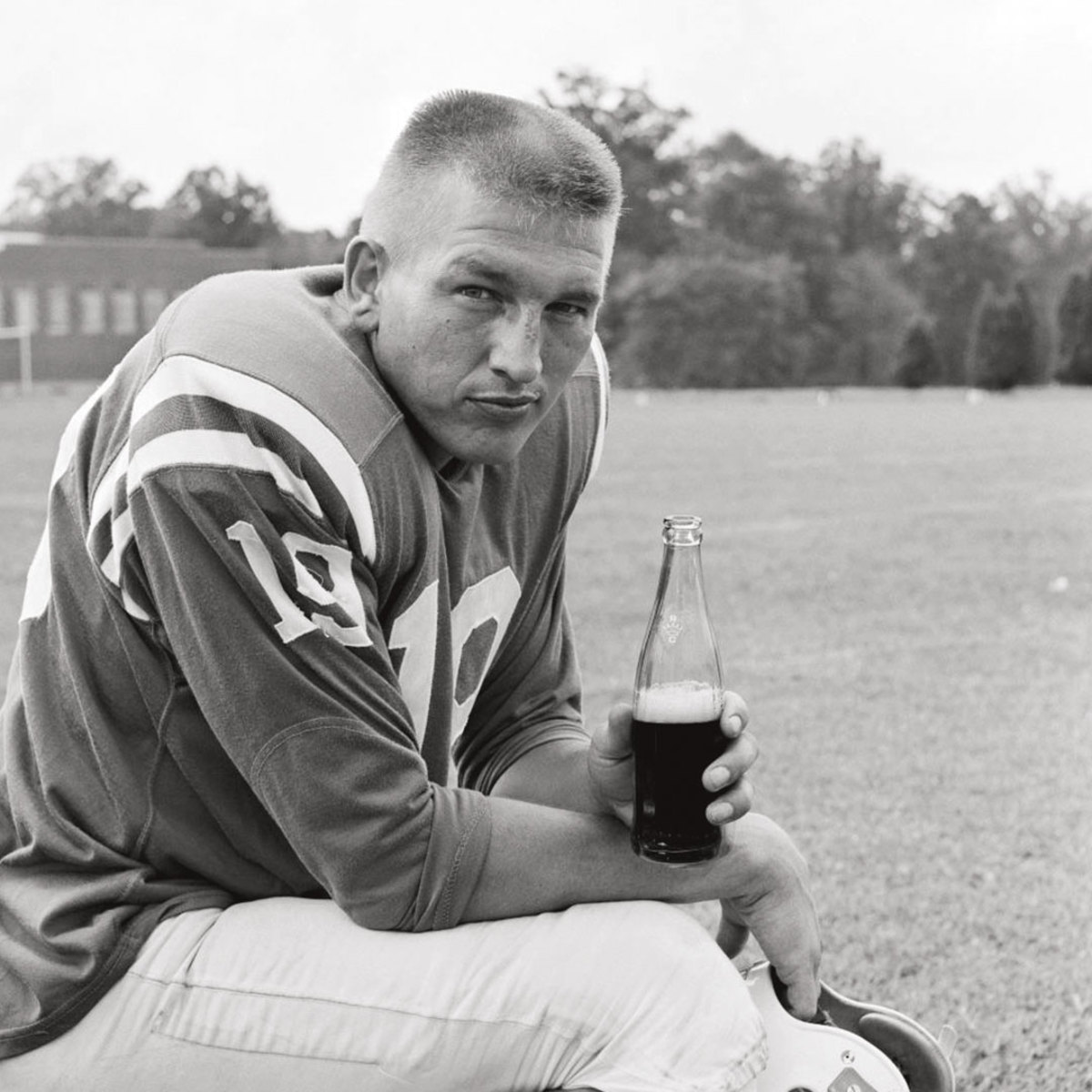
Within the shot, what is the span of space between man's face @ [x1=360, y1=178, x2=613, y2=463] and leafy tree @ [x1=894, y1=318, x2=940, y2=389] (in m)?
59.6

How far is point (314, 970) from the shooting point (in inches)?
87.3

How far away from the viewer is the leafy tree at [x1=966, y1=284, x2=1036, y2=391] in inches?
2234

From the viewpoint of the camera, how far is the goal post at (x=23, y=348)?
72.6 m

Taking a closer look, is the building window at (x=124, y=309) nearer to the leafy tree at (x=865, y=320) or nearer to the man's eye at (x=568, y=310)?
the leafy tree at (x=865, y=320)

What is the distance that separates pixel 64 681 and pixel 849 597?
26.4ft

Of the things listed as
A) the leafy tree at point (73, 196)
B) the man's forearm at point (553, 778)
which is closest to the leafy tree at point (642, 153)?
the leafy tree at point (73, 196)

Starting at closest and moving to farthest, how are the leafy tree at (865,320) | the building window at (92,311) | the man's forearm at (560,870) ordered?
1. the man's forearm at (560,870)
2. the leafy tree at (865,320)
3. the building window at (92,311)

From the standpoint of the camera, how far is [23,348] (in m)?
72.9

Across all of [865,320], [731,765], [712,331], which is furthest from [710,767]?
[865,320]

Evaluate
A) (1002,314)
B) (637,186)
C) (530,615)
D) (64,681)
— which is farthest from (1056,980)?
(637,186)

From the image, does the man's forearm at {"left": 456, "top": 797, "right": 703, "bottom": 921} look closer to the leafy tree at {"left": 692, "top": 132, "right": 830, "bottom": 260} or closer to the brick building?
the leafy tree at {"left": 692, "top": 132, "right": 830, "bottom": 260}

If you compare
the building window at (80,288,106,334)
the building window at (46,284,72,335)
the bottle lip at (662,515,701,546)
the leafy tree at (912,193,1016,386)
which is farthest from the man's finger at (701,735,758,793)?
the building window at (80,288,106,334)

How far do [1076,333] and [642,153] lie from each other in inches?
929

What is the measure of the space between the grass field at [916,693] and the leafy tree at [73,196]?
3387 inches
